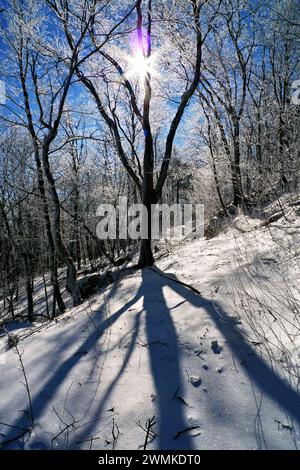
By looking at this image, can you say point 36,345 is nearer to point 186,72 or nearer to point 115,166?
point 186,72

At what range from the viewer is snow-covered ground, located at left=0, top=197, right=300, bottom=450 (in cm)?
167

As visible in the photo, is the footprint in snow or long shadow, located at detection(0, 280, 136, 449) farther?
the footprint in snow

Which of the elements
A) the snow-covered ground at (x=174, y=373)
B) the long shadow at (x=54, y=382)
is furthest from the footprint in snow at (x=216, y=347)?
the long shadow at (x=54, y=382)

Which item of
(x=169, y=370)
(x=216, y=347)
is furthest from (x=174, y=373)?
(x=216, y=347)

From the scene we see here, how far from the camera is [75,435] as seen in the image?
1749mm

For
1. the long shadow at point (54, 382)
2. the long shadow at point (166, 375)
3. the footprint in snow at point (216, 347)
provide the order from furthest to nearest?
the footprint in snow at point (216, 347), the long shadow at point (54, 382), the long shadow at point (166, 375)

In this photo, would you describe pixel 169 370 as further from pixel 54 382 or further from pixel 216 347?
pixel 54 382

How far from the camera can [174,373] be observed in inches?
85.1

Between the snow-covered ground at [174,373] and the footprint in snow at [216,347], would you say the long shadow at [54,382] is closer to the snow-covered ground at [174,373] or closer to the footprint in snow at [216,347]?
the snow-covered ground at [174,373]

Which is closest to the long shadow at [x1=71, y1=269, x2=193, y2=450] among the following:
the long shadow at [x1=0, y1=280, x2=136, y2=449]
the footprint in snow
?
the footprint in snow

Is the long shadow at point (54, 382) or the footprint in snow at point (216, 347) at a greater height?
the footprint in snow at point (216, 347)

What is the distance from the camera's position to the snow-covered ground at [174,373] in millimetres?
1666

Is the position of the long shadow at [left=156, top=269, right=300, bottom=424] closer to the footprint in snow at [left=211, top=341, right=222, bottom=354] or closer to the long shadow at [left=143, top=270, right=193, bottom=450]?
the footprint in snow at [left=211, top=341, right=222, bottom=354]

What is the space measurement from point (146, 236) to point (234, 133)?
23.5 ft
